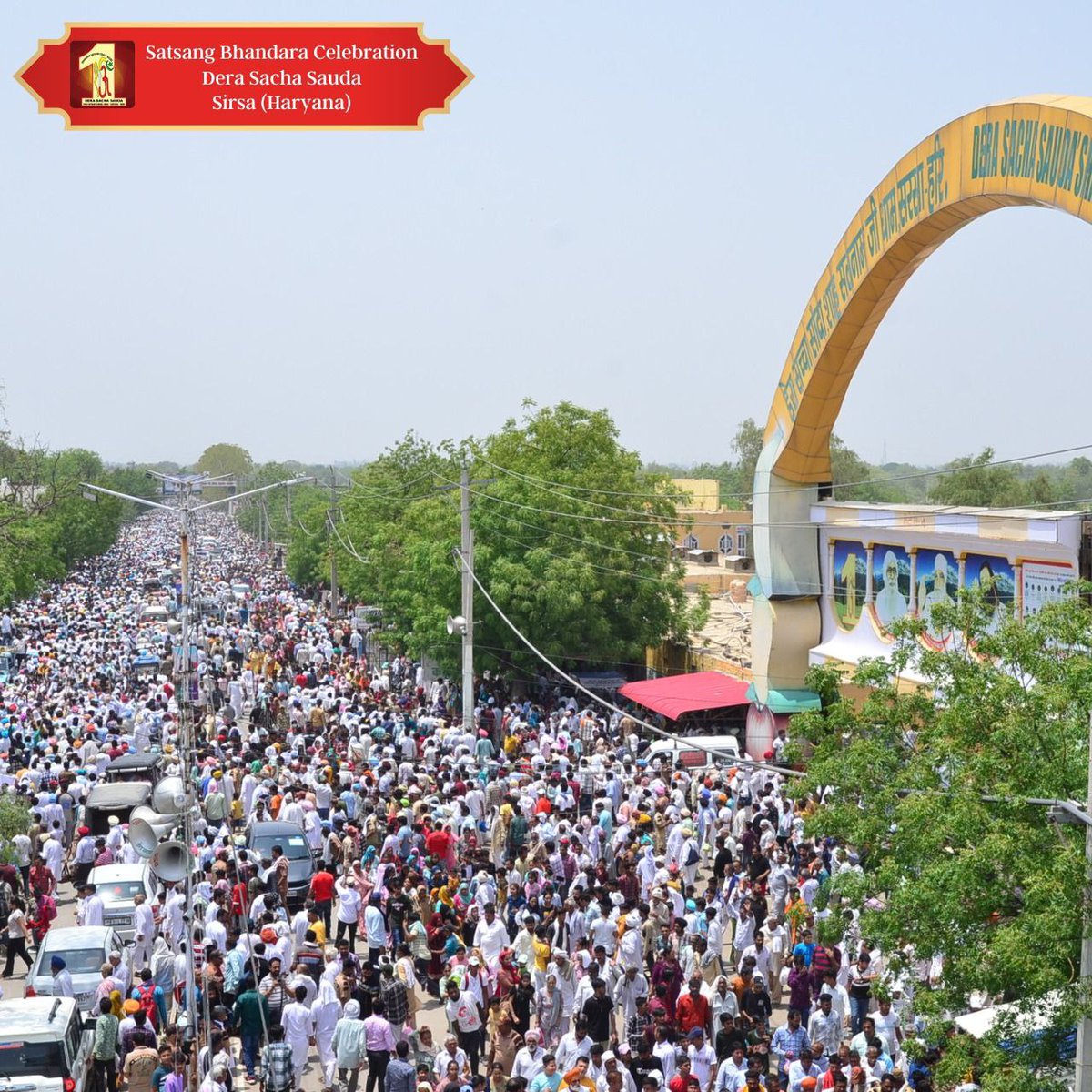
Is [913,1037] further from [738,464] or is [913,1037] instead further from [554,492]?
[738,464]

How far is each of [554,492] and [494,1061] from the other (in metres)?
20.8

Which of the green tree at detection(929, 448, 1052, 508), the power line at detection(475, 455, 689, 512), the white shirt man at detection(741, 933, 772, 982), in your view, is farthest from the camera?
the green tree at detection(929, 448, 1052, 508)

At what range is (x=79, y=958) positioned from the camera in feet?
49.9

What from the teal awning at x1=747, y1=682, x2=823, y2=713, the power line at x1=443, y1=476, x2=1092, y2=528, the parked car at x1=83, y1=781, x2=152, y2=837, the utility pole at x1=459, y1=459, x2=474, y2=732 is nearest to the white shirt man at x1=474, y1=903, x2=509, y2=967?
the parked car at x1=83, y1=781, x2=152, y2=837

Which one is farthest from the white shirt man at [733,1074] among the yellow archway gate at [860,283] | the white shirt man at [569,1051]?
the yellow archway gate at [860,283]

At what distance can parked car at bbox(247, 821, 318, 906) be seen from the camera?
1853cm

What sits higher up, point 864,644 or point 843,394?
point 843,394

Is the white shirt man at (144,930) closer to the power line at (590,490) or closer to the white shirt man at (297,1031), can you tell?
the white shirt man at (297,1031)

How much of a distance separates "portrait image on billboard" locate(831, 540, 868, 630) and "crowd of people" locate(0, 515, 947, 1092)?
11.3 feet

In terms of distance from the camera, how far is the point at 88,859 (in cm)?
1972

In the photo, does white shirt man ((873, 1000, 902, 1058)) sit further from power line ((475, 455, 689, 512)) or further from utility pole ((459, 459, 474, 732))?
power line ((475, 455, 689, 512))

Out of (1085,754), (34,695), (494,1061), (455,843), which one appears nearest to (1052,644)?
(1085,754)

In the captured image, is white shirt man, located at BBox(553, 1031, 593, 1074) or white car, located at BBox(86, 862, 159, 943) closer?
white shirt man, located at BBox(553, 1031, 593, 1074)

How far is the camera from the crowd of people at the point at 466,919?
12.5 meters
